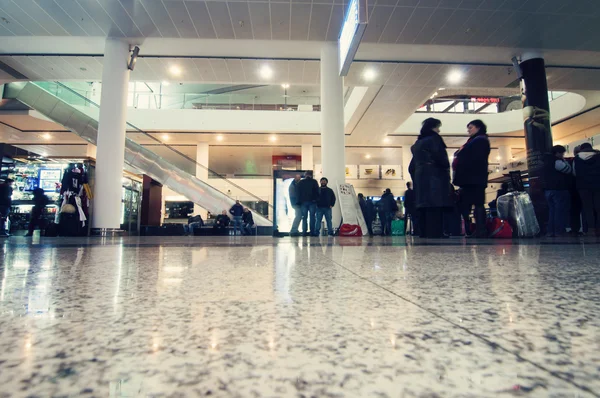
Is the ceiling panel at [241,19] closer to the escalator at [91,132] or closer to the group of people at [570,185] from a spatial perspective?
the escalator at [91,132]

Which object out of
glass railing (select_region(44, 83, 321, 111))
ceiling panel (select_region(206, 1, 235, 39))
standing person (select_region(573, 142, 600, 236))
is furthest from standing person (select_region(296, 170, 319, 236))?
glass railing (select_region(44, 83, 321, 111))

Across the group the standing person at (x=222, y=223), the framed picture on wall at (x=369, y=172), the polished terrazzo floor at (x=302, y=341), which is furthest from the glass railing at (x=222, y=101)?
the polished terrazzo floor at (x=302, y=341)

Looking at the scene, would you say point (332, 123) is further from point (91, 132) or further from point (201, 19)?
point (91, 132)

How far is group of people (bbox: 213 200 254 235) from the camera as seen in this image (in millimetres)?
12281

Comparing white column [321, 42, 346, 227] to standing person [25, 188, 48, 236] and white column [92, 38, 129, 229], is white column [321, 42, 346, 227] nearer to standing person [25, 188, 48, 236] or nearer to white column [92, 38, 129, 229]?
white column [92, 38, 129, 229]

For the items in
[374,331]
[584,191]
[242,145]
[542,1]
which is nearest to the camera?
[374,331]

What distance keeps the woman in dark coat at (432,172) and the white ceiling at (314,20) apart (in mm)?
4288

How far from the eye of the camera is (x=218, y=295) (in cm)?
76

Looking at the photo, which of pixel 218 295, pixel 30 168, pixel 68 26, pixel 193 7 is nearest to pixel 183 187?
pixel 30 168

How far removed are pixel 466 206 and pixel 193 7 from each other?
22.2ft

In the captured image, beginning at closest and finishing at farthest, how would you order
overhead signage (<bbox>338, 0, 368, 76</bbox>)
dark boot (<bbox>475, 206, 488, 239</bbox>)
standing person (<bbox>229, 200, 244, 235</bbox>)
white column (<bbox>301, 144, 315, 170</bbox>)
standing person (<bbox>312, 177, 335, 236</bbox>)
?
dark boot (<bbox>475, 206, 488, 239</bbox>)
overhead signage (<bbox>338, 0, 368, 76</bbox>)
standing person (<bbox>312, 177, 335, 236</bbox>)
standing person (<bbox>229, 200, 244, 235</bbox>)
white column (<bbox>301, 144, 315, 170</bbox>)

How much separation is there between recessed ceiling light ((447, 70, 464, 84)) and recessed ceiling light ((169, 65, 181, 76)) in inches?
324

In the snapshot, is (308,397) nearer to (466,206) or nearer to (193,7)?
(466,206)

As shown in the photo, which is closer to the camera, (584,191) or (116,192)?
(584,191)
